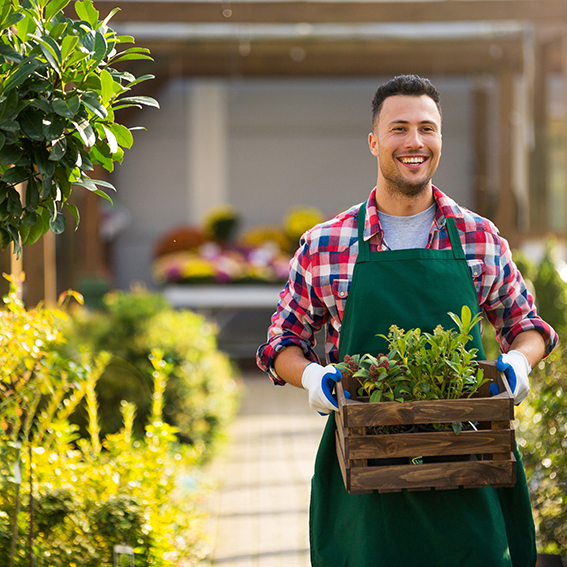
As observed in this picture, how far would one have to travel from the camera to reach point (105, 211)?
10273mm

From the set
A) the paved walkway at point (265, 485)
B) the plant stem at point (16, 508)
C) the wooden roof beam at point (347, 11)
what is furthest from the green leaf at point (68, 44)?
the wooden roof beam at point (347, 11)

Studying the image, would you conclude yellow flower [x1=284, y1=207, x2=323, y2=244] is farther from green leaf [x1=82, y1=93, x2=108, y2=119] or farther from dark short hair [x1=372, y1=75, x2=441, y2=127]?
green leaf [x1=82, y1=93, x2=108, y2=119]

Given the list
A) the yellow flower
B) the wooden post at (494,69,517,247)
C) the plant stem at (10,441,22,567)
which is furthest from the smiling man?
the yellow flower

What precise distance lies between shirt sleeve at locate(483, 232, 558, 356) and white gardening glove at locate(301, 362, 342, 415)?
19.3 inches

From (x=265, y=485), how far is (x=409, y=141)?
112 inches

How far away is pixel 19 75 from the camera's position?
1.41m

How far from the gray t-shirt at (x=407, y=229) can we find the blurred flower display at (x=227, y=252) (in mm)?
5399

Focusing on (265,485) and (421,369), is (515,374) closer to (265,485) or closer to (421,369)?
(421,369)

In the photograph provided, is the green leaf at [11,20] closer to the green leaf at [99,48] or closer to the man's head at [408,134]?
the green leaf at [99,48]

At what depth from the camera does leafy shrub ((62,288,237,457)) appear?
411 cm

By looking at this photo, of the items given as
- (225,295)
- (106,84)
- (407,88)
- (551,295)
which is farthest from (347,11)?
(106,84)

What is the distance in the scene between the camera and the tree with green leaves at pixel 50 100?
1441mm

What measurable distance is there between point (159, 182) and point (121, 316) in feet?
20.9

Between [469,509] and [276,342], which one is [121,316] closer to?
[276,342]
